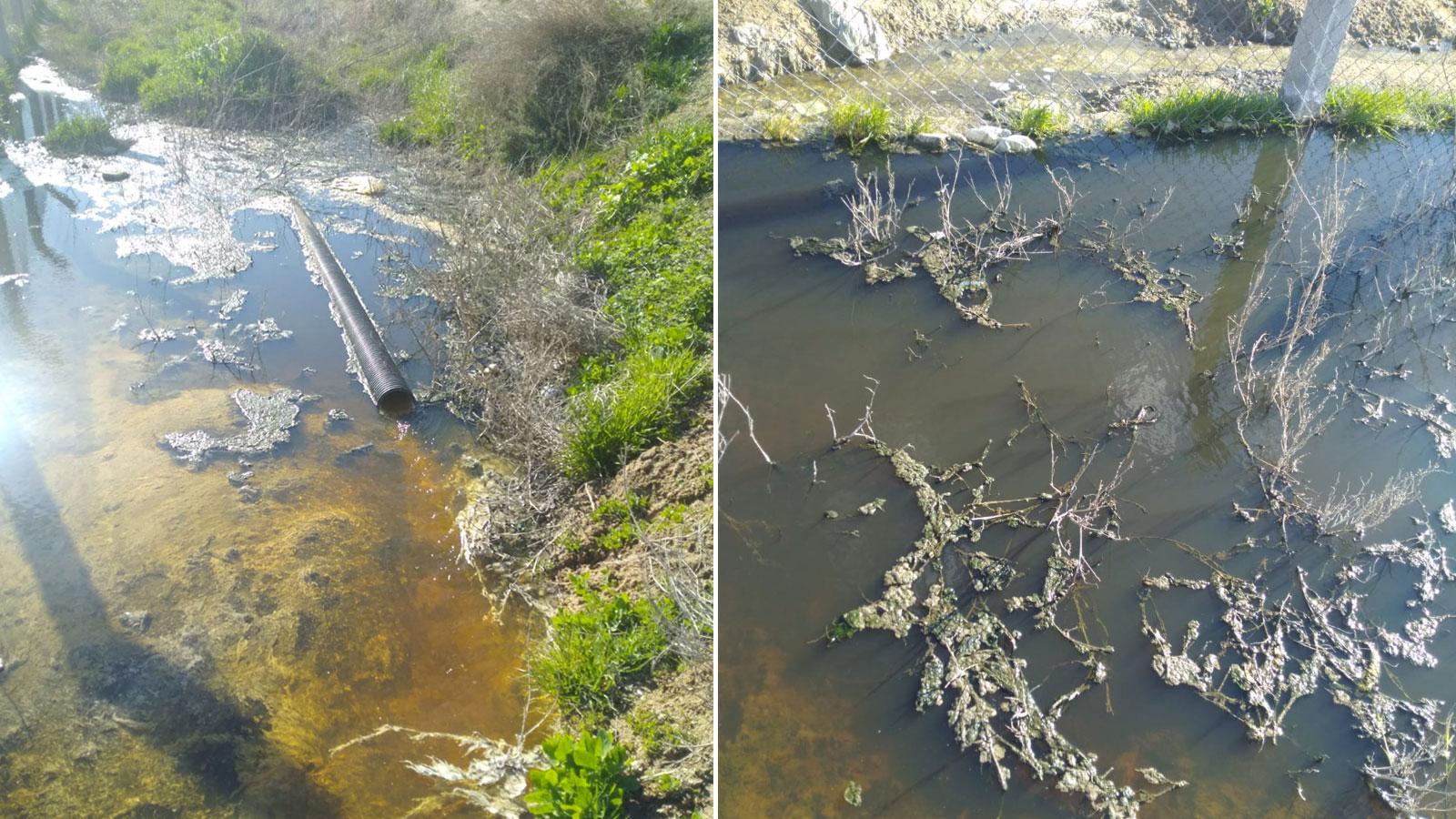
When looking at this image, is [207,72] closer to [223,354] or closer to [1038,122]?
[223,354]

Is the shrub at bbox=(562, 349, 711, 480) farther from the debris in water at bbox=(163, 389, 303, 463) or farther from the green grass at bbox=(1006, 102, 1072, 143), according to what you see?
the green grass at bbox=(1006, 102, 1072, 143)

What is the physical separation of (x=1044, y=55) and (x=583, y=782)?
725 cm

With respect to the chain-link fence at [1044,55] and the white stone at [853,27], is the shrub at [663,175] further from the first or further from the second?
the white stone at [853,27]

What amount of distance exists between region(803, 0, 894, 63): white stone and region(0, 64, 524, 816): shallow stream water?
Answer: 350 centimetres

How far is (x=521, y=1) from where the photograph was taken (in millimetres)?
9461

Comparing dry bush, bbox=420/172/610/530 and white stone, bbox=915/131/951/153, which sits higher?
white stone, bbox=915/131/951/153

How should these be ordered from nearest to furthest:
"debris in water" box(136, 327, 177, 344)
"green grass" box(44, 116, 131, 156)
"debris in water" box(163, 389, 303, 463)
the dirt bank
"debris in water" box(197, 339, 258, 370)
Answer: "debris in water" box(163, 389, 303, 463) → "debris in water" box(197, 339, 258, 370) → "debris in water" box(136, 327, 177, 344) → the dirt bank → "green grass" box(44, 116, 131, 156)

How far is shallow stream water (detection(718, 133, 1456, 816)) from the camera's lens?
336 cm

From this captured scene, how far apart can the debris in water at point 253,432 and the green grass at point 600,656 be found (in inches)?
95.1

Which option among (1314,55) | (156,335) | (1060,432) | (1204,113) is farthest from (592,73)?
(1060,432)

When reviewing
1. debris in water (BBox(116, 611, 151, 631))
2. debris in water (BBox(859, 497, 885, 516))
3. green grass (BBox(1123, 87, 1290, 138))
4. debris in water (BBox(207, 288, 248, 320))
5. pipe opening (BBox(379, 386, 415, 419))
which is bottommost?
pipe opening (BBox(379, 386, 415, 419))

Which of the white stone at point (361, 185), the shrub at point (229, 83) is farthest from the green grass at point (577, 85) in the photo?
the shrub at point (229, 83)

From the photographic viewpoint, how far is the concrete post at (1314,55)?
6.83m

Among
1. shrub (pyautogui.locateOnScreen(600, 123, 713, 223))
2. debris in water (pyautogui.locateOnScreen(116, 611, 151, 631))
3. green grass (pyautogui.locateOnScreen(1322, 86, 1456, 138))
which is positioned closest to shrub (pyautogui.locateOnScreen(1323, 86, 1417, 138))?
green grass (pyautogui.locateOnScreen(1322, 86, 1456, 138))
